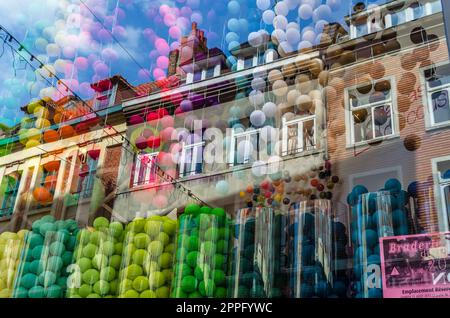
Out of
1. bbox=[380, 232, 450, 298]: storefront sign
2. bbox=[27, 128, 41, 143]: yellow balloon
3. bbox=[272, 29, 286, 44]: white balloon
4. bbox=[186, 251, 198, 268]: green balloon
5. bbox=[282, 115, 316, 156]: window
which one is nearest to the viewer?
bbox=[380, 232, 450, 298]: storefront sign

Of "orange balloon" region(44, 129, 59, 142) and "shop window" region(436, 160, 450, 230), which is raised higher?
"orange balloon" region(44, 129, 59, 142)

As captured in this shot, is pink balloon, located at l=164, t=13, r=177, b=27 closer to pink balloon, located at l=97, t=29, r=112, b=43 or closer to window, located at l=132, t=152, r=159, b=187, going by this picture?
pink balloon, located at l=97, t=29, r=112, b=43

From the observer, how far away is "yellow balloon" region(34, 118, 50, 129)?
431 centimetres

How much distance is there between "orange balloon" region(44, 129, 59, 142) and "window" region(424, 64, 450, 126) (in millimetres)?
2700

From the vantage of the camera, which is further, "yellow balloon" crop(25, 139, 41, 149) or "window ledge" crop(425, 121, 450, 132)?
"yellow balloon" crop(25, 139, 41, 149)

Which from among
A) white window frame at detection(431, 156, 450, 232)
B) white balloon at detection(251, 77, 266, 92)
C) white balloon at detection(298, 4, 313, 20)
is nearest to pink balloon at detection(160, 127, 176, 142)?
white balloon at detection(251, 77, 266, 92)

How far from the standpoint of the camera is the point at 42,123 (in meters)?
4.33

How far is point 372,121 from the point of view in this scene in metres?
3.46

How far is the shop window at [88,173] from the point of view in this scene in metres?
4.41

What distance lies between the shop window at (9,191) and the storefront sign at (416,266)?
2.56 meters

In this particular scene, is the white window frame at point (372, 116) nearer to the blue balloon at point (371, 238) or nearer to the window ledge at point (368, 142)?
the window ledge at point (368, 142)

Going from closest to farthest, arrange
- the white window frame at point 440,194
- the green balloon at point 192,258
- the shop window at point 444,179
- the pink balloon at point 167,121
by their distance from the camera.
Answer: the white window frame at point 440,194, the shop window at point 444,179, the green balloon at point 192,258, the pink balloon at point 167,121

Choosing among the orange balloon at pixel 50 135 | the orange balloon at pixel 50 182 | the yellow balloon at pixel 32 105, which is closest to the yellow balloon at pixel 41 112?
the yellow balloon at pixel 32 105
